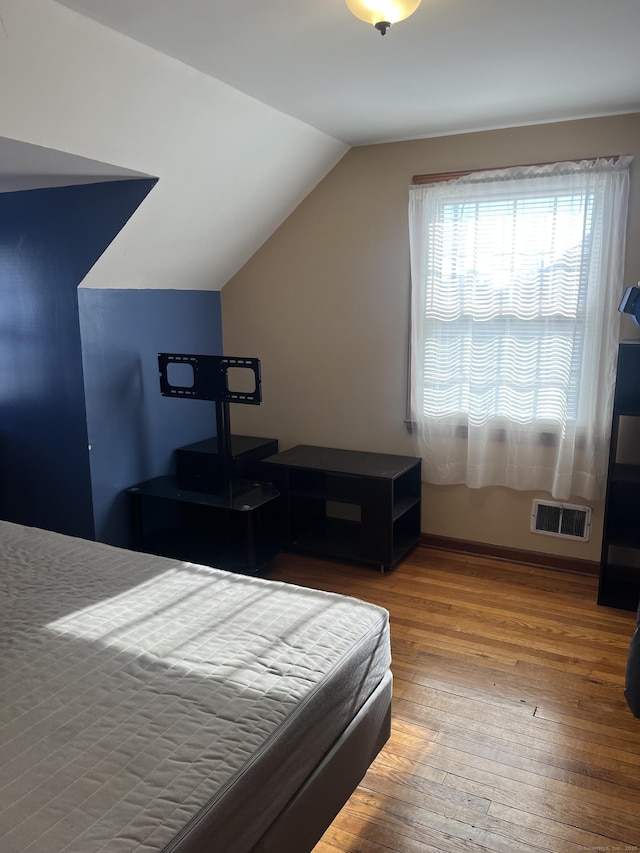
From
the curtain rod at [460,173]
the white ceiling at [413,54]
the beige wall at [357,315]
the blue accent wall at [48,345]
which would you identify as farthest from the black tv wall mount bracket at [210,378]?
the curtain rod at [460,173]

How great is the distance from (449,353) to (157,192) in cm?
174

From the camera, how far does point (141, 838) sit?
1066mm

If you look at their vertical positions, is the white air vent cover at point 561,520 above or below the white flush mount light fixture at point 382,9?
below

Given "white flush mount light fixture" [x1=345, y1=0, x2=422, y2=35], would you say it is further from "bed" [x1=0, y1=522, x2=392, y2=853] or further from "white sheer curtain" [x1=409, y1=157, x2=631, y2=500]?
"bed" [x1=0, y1=522, x2=392, y2=853]

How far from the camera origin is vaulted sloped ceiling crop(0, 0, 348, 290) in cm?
201

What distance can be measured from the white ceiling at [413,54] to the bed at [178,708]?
1.80 metres

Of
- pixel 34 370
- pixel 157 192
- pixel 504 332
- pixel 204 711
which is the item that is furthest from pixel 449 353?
pixel 204 711

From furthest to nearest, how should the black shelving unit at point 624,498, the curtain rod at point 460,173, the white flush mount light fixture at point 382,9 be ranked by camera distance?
the curtain rod at point 460,173
the black shelving unit at point 624,498
the white flush mount light fixture at point 382,9

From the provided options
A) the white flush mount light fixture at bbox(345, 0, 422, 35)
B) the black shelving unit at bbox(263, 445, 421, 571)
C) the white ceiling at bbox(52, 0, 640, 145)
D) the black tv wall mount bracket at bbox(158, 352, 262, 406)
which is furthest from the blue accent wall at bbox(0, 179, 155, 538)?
the white flush mount light fixture at bbox(345, 0, 422, 35)

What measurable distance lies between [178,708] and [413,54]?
229 centimetres

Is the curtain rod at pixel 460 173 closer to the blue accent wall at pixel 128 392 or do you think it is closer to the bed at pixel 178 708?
the blue accent wall at pixel 128 392

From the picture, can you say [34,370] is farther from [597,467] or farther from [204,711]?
[597,467]

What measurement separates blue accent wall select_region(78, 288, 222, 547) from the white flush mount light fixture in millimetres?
1984

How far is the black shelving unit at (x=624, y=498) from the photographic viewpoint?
2.88 metres
